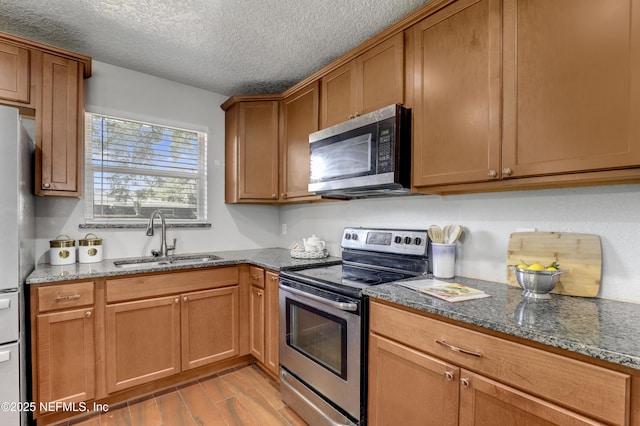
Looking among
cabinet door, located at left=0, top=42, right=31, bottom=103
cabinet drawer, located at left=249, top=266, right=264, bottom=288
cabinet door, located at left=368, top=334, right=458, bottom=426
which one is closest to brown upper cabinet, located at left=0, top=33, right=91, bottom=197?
cabinet door, located at left=0, top=42, right=31, bottom=103

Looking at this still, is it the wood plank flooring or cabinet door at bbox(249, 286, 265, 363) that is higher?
cabinet door at bbox(249, 286, 265, 363)

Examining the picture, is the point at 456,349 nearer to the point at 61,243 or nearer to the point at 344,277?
the point at 344,277

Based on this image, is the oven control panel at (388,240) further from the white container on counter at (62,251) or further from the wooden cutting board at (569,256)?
the white container on counter at (62,251)

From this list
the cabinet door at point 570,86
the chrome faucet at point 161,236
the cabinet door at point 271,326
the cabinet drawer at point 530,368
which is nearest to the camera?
the cabinet drawer at point 530,368

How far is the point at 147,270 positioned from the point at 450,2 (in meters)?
2.38

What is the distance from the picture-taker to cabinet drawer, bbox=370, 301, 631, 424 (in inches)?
33.2

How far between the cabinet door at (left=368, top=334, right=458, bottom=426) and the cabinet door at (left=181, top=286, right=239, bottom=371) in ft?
4.44

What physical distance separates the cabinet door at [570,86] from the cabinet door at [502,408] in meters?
0.83

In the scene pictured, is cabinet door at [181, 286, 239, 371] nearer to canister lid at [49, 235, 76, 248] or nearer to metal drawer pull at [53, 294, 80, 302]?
metal drawer pull at [53, 294, 80, 302]

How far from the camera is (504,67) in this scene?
4.41 feet

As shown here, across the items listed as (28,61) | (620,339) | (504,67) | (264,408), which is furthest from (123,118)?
(620,339)

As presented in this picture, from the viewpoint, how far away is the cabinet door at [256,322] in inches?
94.0

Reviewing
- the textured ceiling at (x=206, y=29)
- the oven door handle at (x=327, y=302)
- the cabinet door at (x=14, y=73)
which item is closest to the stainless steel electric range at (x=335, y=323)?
the oven door handle at (x=327, y=302)

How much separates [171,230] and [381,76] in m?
2.19
